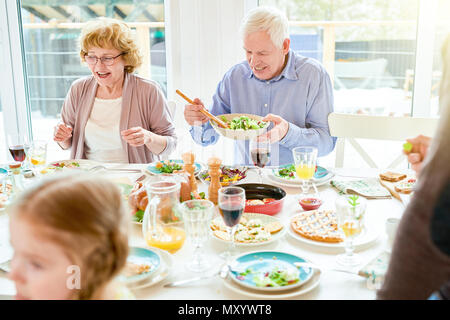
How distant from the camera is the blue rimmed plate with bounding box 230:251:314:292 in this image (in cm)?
113

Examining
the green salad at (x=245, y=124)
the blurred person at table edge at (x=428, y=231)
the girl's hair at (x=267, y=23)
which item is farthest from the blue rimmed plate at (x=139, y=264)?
the girl's hair at (x=267, y=23)

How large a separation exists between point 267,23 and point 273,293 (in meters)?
1.57

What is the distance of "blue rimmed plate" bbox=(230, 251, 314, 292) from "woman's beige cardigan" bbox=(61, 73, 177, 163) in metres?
1.33

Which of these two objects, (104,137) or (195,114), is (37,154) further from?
(195,114)

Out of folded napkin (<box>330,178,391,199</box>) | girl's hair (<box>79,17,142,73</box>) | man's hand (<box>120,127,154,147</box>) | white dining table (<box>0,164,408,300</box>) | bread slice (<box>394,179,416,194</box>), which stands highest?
girl's hair (<box>79,17,142,73</box>)

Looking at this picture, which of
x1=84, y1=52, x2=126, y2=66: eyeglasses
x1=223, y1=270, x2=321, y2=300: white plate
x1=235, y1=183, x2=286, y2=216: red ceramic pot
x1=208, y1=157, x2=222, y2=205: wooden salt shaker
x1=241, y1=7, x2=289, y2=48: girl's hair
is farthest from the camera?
x1=84, y1=52, x2=126, y2=66: eyeglasses

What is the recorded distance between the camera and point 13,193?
173cm

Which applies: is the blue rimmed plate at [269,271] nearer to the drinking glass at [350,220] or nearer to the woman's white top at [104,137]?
the drinking glass at [350,220]

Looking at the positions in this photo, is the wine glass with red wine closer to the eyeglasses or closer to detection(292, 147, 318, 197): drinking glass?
the eyeglasses

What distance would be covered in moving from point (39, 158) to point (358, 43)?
7.41 feet

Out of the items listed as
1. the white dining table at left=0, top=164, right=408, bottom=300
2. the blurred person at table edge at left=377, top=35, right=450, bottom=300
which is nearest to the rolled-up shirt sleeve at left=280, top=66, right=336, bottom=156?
the white dining table at left=0, top=164, right=408, bottom=300

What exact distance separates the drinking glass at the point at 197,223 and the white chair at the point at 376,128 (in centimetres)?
126

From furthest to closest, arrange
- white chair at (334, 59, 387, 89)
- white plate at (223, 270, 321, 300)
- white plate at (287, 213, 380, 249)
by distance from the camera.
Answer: white chair at (334, 59, 387, 89)
white plate at (287, 213, 380, 249)
white plate at (223, 270, 321, 300)

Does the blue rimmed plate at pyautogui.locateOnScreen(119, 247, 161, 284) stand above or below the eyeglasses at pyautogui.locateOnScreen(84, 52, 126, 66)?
below
